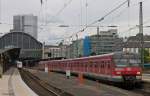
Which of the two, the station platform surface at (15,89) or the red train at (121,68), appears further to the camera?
the red train at (121,68)

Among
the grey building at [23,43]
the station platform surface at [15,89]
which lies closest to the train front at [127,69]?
the station platform surface at [15,89]

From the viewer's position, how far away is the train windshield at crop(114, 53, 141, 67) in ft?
113

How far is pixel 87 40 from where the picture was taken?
88062 millimetres

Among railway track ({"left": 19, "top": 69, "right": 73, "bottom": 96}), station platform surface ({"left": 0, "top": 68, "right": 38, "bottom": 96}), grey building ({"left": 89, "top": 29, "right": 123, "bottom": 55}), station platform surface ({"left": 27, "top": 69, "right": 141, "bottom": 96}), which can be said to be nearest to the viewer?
station platform surface ({"left": 27, "top": 69, "right": 141, "bottom": 96})

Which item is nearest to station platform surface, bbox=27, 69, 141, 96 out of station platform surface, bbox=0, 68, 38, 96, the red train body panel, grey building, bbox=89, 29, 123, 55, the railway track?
the railway track

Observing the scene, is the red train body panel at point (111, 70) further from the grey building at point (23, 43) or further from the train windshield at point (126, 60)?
the grey building at point (23, 43)

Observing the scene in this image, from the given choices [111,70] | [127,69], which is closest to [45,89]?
[111,70]

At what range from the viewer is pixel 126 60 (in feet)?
114

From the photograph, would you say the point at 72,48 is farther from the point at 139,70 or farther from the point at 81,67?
the point at 139,70

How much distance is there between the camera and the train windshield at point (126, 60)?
34375mm

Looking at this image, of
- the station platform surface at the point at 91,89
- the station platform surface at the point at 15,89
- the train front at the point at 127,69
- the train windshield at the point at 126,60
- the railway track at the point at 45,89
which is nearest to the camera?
the station platform surface at the point at 91,89

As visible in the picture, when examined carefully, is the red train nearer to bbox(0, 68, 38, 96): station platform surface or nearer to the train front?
the train front

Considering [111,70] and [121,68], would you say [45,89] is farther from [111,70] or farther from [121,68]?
[121,68]

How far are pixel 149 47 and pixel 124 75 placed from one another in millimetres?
130545
